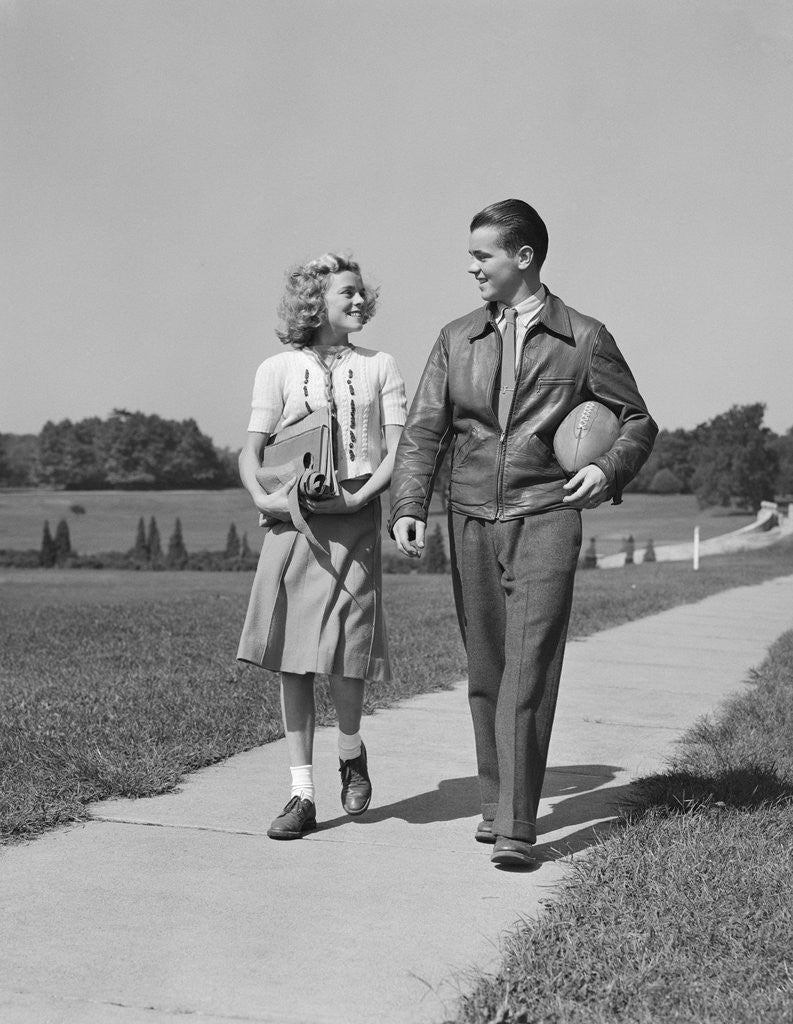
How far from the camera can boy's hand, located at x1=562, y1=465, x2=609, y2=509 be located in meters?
4.13

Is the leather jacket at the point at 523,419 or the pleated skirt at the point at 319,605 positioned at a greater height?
the leather jacket at the point at 523,419

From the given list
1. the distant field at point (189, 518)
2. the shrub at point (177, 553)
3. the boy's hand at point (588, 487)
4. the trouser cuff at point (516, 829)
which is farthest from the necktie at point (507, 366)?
the distant field at point (189, 518)

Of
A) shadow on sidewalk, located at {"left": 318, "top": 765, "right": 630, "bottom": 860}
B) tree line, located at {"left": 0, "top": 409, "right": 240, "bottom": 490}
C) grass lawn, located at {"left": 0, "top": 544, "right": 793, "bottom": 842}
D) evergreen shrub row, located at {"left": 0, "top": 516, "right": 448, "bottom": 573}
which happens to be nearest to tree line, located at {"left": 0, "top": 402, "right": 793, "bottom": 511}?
tree line, located at {"left": 0, "top": 409, "right": 240, "bottom": 490}

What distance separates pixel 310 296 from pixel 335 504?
0.79 meters

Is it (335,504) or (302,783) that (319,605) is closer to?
(335,504)

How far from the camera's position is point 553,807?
5066mm

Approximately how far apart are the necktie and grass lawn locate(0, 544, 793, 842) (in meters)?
2.02

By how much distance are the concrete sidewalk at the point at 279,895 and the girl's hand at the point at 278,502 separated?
1.11 metres

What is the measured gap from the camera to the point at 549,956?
3148 mm

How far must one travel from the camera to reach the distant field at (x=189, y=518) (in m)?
72.9

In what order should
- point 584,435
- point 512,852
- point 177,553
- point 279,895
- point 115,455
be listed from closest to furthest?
point 279,895, point 512,852, point 584,435, point 177,553, point 115,455

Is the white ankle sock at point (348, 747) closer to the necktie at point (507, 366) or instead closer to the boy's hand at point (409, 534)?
the boy's hand at point (409, 534)

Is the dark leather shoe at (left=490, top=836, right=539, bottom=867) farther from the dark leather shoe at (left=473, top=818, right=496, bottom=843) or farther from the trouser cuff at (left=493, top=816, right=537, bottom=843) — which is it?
the dark leather shoe at (left=473, top=818, right=496, bottom=843)

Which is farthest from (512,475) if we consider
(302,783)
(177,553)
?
(177,553)
